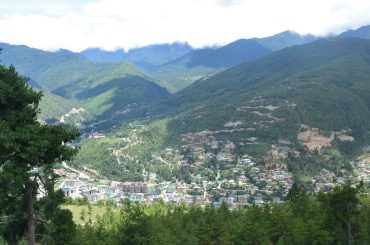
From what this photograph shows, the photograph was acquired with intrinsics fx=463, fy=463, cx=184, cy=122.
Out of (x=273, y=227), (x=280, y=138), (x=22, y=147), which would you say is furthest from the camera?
(x=280, y=138)

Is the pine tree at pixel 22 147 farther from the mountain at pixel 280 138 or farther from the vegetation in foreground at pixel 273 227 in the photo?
the mountain at pixel 280 138

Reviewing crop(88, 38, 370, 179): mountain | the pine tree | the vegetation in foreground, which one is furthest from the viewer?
crop(88, 38, 370, 179): mountain

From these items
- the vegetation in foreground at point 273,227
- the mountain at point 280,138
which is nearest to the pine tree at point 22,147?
the vegetation in foreground at point 273,227

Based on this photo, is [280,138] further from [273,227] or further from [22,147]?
[22,147]

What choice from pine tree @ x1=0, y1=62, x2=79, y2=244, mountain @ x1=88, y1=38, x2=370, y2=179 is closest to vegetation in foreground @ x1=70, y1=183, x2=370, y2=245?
pine tree @ x1=0, y1=62, x2=79, y2=244

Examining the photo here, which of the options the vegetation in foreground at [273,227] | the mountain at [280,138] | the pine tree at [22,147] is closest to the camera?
the pine tree at [22,147]

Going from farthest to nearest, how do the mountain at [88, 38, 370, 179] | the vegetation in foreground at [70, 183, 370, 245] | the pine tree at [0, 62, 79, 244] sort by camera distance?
the mountain at [88, 38, 370, 179] → the vegetation in foreground at [70, 183, 370, 245] → the pine tree at [0, 62, 79, 244]

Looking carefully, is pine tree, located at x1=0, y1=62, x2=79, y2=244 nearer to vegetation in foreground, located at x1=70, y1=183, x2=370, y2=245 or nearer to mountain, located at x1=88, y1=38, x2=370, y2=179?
vegetation in foreground, located at x1=70, y1=183, x2=370, y2=245

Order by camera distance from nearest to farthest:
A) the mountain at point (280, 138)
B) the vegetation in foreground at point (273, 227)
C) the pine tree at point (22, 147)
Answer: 1. the pine tree at point (22, 147)
2. the vegetation in foreground at point (273, 227)
3. the mountain at point (280, 138)

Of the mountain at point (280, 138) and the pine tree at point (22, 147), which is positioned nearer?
the pine tree at point (22, 147)

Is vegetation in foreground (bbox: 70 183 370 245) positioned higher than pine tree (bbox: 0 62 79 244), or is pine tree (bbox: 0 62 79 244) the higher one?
pine tree (bbox: 0 62 79 244)

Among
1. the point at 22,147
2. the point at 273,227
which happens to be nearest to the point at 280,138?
the point at 273,227

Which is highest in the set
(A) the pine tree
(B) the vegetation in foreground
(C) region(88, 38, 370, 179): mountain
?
(C) region(88, 38, 370, 179): mountain

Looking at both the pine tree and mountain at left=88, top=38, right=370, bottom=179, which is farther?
mountain at left=88, top=38, right=370, bottom=179
